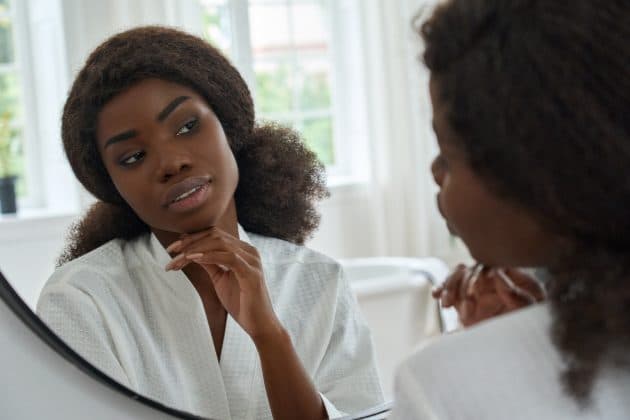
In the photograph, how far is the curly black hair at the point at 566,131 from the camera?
0.30 metres

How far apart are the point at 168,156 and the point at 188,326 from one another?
10 centimetres

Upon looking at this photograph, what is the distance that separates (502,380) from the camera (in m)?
0.33

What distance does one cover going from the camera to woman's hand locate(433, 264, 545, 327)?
1.34 ft

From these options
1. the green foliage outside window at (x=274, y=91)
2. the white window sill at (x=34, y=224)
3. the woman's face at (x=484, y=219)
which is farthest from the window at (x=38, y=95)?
the woman's face at (x=484, y=219)

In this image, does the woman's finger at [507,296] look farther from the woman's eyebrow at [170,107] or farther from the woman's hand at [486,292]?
the woman's eyebrow at [170,107]

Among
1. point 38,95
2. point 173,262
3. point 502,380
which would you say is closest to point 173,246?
point 173,262

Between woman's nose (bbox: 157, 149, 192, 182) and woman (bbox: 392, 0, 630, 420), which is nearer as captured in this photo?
woman (bbox: 392, 0, 630, 420)

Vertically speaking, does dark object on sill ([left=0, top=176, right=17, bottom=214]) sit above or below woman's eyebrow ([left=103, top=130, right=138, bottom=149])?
below

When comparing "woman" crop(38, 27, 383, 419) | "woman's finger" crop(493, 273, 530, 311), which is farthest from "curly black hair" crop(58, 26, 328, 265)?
"woman's finger" crop(493, 273, 530, 311)

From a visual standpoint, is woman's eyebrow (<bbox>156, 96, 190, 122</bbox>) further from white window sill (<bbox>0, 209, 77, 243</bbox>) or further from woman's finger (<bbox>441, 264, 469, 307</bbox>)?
woman's finger (<bbox>441, 264, 469, 307</bbox>)

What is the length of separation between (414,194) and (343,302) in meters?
0.08

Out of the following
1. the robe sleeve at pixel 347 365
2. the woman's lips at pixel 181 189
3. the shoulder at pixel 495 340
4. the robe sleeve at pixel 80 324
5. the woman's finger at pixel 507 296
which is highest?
the woman's lips at pixel 181 189

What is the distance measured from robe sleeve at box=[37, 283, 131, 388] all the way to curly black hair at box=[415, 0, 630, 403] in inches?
9.6

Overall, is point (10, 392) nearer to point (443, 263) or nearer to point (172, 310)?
point (172, 310)
